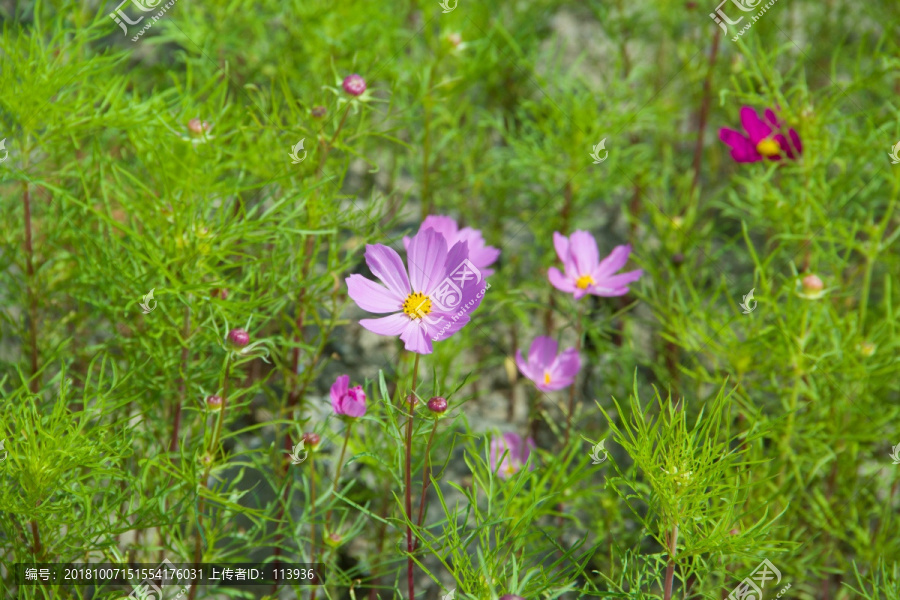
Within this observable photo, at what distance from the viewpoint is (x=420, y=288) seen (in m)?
0.89

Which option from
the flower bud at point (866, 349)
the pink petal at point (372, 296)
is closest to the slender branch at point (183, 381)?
the pink petal at point (372, 296)

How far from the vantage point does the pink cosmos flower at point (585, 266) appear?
47.2 inches

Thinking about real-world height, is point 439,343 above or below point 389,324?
below

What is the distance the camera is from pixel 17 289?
1.22 m

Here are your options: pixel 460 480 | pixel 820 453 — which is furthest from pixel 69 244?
pixel 820 453

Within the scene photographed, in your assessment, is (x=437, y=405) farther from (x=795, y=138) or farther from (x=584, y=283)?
(x=795, y=138)

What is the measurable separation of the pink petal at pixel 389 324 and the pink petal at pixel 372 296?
0.01 m

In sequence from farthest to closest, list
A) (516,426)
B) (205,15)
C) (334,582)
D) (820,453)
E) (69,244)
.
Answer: (205,15) → (516,426) → (69,244) → (820,453) → (334,582)

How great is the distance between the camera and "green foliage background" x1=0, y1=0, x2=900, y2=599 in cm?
95

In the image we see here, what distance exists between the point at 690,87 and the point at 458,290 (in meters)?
1.19

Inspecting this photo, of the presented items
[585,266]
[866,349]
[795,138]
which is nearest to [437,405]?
[585,266]

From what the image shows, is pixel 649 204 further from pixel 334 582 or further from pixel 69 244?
pixel 69 244
